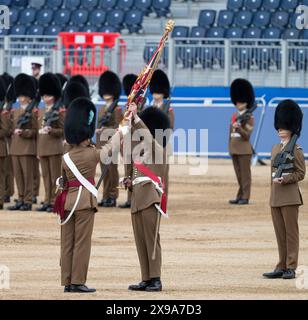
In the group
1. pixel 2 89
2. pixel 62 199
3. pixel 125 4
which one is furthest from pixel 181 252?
pixel 125 4

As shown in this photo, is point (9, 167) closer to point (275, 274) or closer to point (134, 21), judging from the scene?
point (275, 274)

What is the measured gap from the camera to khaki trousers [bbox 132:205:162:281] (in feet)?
34.2

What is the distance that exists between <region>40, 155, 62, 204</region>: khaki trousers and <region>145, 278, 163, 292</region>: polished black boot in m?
6.50

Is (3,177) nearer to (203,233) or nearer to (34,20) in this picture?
(203,233)

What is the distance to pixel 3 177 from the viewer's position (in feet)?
57.8

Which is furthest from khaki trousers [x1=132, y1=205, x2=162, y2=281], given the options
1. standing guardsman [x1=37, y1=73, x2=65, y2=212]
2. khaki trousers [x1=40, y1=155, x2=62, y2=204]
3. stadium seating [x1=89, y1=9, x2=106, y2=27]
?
stadium seating [x1=89, y1=9, x2=106, y2=27]

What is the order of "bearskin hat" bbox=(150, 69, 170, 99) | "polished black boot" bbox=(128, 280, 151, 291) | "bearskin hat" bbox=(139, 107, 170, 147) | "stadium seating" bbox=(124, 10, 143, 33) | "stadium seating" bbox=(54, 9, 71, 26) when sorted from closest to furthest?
"polished black boot" bbox=(128, 280, 151, 291) < "bearskin hat" bbox=(139, 107, 170, 147) < "bearskin hat" bbox=(150, 69, 170, 99) < "stadium seating" bbox=(124, 10, 143, 33) < "stadium seating" bbox=(54, 9, 71, 26)

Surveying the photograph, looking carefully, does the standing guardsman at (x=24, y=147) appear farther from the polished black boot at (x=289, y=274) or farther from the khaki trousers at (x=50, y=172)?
the polished black boot at (x=289, y=274)

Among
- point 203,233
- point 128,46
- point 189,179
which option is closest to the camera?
point 203,233

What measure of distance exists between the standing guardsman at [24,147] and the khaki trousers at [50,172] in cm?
22

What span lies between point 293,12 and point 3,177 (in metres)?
10.5

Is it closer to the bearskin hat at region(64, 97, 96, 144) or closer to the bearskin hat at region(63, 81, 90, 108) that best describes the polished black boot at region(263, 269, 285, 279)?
the bearskin hat at region(64, 97, 96, 144)

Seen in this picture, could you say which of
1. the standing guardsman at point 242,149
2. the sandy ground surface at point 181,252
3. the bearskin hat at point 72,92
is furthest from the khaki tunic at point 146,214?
the standing guardsman at point 242,149

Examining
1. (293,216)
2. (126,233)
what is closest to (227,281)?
(293,216)
